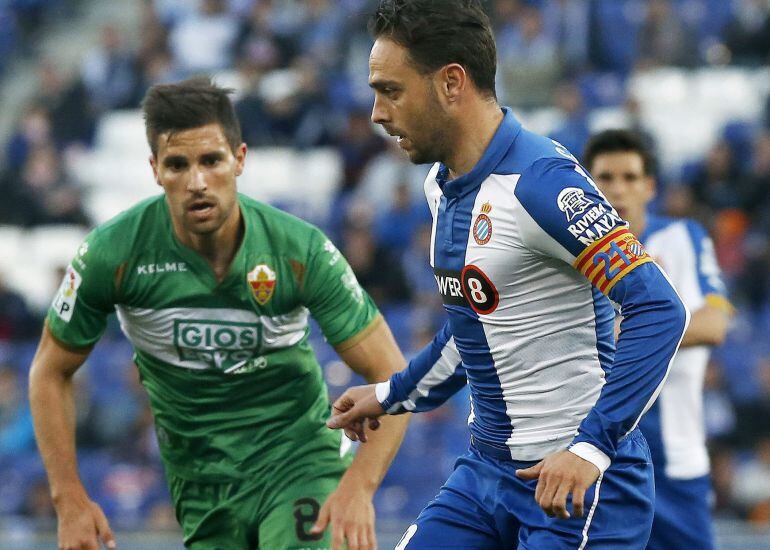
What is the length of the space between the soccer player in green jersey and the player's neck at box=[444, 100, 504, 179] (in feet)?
3.44

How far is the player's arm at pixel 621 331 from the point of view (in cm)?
347

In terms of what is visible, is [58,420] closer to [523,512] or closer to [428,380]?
[428,380]

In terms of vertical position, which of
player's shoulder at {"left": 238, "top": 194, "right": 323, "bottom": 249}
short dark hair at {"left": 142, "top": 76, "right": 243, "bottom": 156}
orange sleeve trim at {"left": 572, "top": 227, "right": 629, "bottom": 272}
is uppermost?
orange sleeve trim at {"left": 572, "top": 227, "right": 629, "bottom": 272}

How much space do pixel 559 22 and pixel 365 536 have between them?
10.2m

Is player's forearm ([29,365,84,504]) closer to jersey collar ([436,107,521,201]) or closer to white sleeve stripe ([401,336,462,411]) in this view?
white sleeve stripe ([401,336,462,411])

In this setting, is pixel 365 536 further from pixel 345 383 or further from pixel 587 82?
pixel 587 82

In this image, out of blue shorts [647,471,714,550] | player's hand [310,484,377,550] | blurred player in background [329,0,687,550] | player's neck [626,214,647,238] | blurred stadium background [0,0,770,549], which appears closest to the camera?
blurred player in background [329,0,687,550]

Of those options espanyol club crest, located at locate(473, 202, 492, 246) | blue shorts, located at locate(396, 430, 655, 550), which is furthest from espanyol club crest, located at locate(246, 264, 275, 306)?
espanyol club crest, located at locate(473, 202, 492, 246)

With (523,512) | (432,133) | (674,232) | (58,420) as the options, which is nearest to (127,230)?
(58,420)

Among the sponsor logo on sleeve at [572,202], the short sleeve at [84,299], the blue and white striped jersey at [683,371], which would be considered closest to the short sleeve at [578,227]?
the sponsor logo on sleeve at [572,202]

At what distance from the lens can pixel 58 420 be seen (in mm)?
4949

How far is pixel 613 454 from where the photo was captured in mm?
3531

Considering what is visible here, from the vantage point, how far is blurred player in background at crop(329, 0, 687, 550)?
3.70 m

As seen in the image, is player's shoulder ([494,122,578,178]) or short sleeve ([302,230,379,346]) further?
short sleeve ([302,230,379,346])
